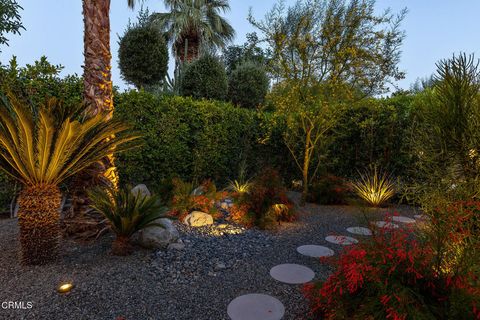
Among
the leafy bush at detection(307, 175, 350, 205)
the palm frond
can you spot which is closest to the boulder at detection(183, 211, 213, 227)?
the palm frond

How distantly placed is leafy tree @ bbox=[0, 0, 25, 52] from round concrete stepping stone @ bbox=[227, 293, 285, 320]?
973cm

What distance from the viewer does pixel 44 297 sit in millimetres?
2094

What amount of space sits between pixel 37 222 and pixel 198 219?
7.11ft

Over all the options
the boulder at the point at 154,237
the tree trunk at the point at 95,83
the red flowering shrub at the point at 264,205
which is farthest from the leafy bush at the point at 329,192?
the tree trunk at the point at 95,83

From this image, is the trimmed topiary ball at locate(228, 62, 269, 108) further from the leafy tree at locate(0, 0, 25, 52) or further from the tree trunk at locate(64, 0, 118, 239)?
the tree trunk at locate(64, 0, 118, 239)

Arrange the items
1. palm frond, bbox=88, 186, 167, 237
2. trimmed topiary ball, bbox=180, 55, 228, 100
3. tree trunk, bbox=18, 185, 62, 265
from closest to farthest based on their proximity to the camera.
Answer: tree trunk, bbox=18, 185, 62, 265 < palm frond, bbox=88, 186, 167, 237 < trimmed topiary ball, bbox=180, 55, 228, 100

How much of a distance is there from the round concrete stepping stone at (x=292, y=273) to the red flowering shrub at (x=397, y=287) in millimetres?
744

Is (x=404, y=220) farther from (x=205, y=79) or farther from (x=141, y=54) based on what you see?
(x=141, y=54)

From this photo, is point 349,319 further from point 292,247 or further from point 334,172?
point 334,172

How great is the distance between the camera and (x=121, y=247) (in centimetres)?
286

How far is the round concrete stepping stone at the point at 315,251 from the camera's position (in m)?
3.19

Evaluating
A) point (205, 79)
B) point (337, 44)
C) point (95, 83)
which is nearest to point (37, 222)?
point (95, 83)

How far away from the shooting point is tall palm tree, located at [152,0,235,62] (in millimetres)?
15281

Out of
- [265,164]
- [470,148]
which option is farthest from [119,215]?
[265,164]
